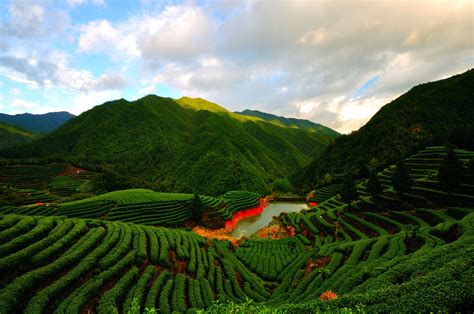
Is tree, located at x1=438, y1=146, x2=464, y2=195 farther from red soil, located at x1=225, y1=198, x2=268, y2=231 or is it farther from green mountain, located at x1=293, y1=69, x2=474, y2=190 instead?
red soil, located at x1=225, y1=198, x2=268, y2=231

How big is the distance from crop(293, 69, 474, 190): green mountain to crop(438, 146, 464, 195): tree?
38.9 m

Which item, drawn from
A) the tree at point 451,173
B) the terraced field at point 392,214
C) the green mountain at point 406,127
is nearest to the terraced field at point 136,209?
the terraced field at point 392,214

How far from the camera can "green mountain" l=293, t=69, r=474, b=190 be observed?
304 feet

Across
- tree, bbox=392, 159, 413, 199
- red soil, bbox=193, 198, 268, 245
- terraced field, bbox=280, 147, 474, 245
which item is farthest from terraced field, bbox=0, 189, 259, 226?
tree, bbox=392, 159, 413, 199

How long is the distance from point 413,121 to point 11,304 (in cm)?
12452

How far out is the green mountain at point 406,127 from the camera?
92.7m

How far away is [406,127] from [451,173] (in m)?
77.5

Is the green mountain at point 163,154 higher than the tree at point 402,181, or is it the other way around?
the green mountain at point 163,154

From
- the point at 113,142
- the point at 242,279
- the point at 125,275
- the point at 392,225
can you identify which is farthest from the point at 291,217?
the point at 113,142

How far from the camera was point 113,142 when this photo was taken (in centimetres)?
16975

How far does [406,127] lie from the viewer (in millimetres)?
101062

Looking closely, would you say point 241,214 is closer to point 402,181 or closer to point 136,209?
point 136,209

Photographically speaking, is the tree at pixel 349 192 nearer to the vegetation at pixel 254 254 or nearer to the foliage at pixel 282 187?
the vegetation at pixel 254 254

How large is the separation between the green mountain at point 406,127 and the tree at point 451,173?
38894 millimetres
